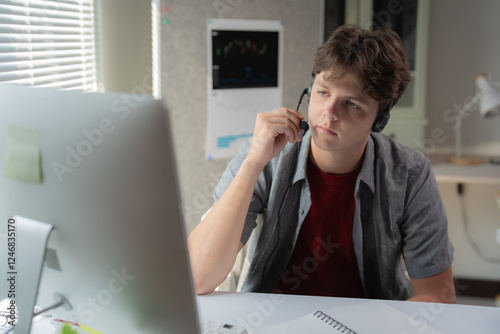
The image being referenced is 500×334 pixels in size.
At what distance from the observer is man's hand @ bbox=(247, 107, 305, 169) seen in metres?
1.14

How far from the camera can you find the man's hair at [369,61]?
1131 mm

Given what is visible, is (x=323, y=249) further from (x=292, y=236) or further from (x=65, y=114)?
(x=65, y=114)

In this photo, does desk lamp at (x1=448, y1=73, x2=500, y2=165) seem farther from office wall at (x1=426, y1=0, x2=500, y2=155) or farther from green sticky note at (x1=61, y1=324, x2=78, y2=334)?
green sticky note at (x1=61, y1=324, x2=78, y2=334)

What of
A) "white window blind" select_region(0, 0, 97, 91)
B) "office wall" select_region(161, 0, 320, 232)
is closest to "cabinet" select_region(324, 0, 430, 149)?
"office wall" select_region(161, 0, 320, 232)

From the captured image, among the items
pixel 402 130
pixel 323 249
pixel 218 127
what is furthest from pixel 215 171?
pixel 323 249

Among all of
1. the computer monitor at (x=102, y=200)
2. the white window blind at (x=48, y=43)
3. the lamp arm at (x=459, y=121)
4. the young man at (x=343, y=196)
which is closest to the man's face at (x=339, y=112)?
the young man at (x=343, y=196)

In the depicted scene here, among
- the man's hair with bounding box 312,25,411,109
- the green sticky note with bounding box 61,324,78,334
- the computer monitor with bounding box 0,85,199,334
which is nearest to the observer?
the computer monitor with bounding box 0,85,199,334

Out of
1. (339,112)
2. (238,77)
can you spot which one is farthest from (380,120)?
(238,77)

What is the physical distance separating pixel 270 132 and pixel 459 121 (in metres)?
1.63

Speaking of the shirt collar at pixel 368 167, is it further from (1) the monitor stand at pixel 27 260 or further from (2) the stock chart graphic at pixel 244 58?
(2) the stock chart graphic at pixel 244 58

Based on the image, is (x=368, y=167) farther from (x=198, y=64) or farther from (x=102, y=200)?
(x=198, y=64)

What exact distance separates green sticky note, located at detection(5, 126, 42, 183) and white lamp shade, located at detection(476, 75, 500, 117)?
6.77ft

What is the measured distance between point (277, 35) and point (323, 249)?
1303 mm

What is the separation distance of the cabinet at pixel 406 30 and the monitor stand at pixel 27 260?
1.95 metres
